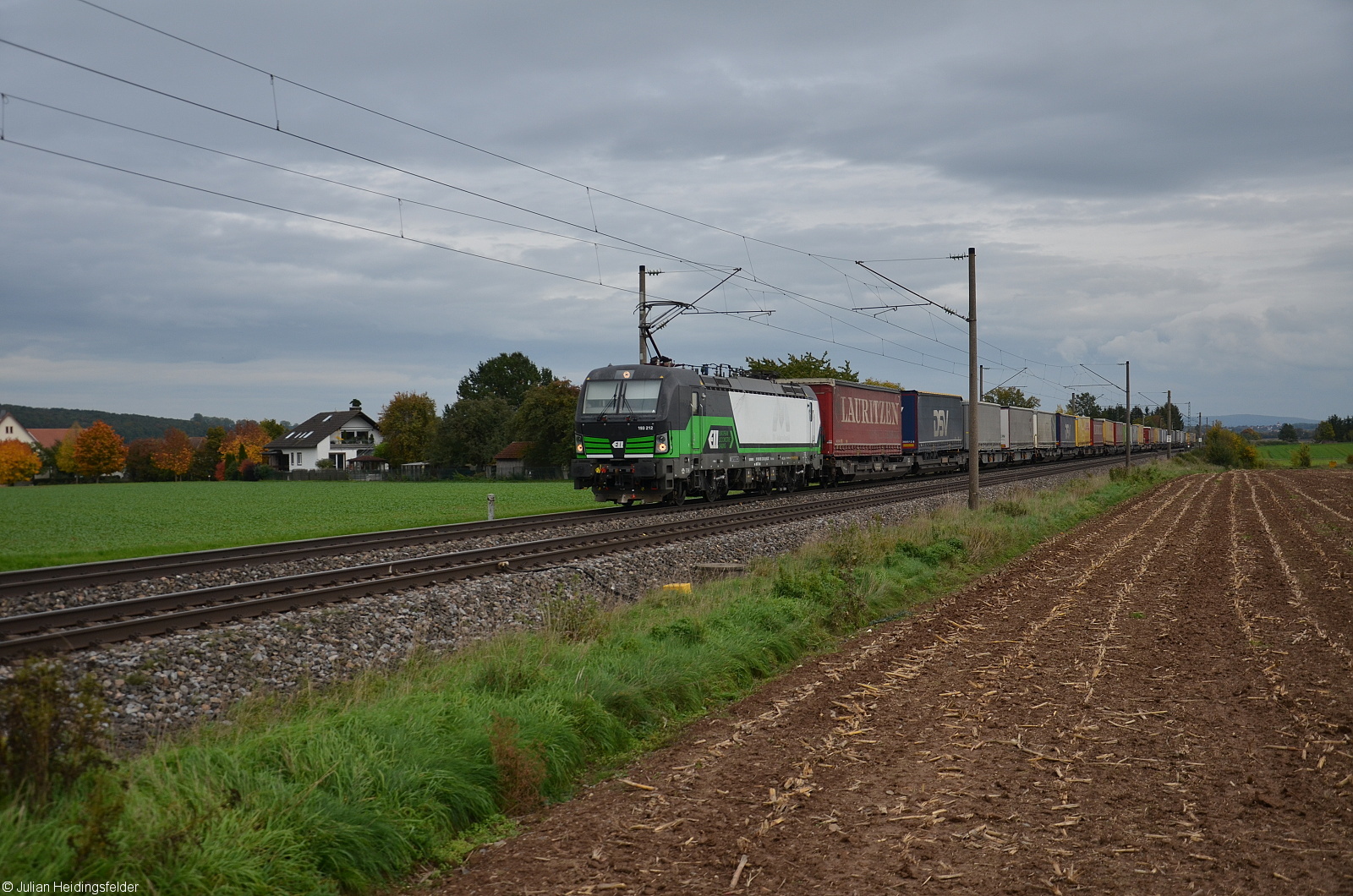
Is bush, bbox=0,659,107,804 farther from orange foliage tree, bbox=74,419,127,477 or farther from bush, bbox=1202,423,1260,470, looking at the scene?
orange foliage tree, bbox=74,419,127,477

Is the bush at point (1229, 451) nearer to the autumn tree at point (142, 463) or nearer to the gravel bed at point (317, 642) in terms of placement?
the gravel bed at point (317, 642)

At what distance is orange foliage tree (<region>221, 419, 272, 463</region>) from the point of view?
365 ft

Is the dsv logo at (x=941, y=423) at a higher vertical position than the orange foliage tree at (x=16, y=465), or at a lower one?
higher

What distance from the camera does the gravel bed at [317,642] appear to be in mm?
7918

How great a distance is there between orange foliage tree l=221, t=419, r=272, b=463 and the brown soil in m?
106

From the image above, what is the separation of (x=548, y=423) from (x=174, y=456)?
47912mm

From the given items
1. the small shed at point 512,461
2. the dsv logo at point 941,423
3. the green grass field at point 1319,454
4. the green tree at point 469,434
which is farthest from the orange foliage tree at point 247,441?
the green grass field at point 1319,454

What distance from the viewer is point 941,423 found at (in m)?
48.1

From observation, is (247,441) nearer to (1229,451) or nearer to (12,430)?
(12,430)

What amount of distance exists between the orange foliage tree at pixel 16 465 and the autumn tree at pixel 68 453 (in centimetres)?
352

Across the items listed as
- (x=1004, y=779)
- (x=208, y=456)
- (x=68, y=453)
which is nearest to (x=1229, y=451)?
(x=1004, y=779)

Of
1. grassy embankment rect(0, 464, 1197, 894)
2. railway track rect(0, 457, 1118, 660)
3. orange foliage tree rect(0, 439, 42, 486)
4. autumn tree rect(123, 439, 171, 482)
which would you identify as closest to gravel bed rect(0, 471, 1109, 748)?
railway track rect(0, 457, 1118, 660)

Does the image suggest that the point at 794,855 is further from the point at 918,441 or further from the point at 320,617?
the point at 918,441

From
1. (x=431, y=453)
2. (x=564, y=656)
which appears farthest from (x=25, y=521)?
(x=431, y=453)
